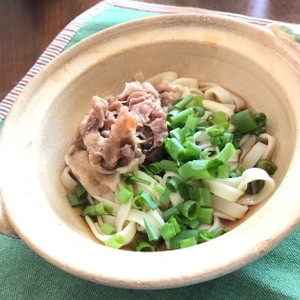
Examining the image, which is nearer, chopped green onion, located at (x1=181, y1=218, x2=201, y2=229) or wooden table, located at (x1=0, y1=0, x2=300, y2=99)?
chopped green onion, located at (x1=181, y1=218, x2=201, y2=229)

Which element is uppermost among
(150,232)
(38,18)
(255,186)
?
(255,186)

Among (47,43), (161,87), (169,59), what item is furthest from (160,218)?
(47,43)

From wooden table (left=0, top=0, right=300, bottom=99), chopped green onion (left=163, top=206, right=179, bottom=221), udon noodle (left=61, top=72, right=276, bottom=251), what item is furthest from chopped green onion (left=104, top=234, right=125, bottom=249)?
wooden table (left=0, top=0, right=300, bottom=99)

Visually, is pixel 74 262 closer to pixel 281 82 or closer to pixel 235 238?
pixel 235 238

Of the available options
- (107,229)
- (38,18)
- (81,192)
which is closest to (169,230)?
(107,229)

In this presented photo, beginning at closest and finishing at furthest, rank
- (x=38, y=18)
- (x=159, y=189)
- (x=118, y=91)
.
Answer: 1. (x=159, y=189)
2. (x=118, y=91)
3. (x=38, y=18)

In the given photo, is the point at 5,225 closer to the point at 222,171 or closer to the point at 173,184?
the point at 173,184

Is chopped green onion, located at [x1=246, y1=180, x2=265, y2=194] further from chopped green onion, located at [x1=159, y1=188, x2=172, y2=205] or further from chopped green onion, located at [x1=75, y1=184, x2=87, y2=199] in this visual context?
chopped green onion, located at [x1=75, y1=184, x2=87, y2=199]

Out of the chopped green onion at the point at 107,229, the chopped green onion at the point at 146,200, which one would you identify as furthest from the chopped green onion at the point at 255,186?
the chopped green onion at the point at 107,229
